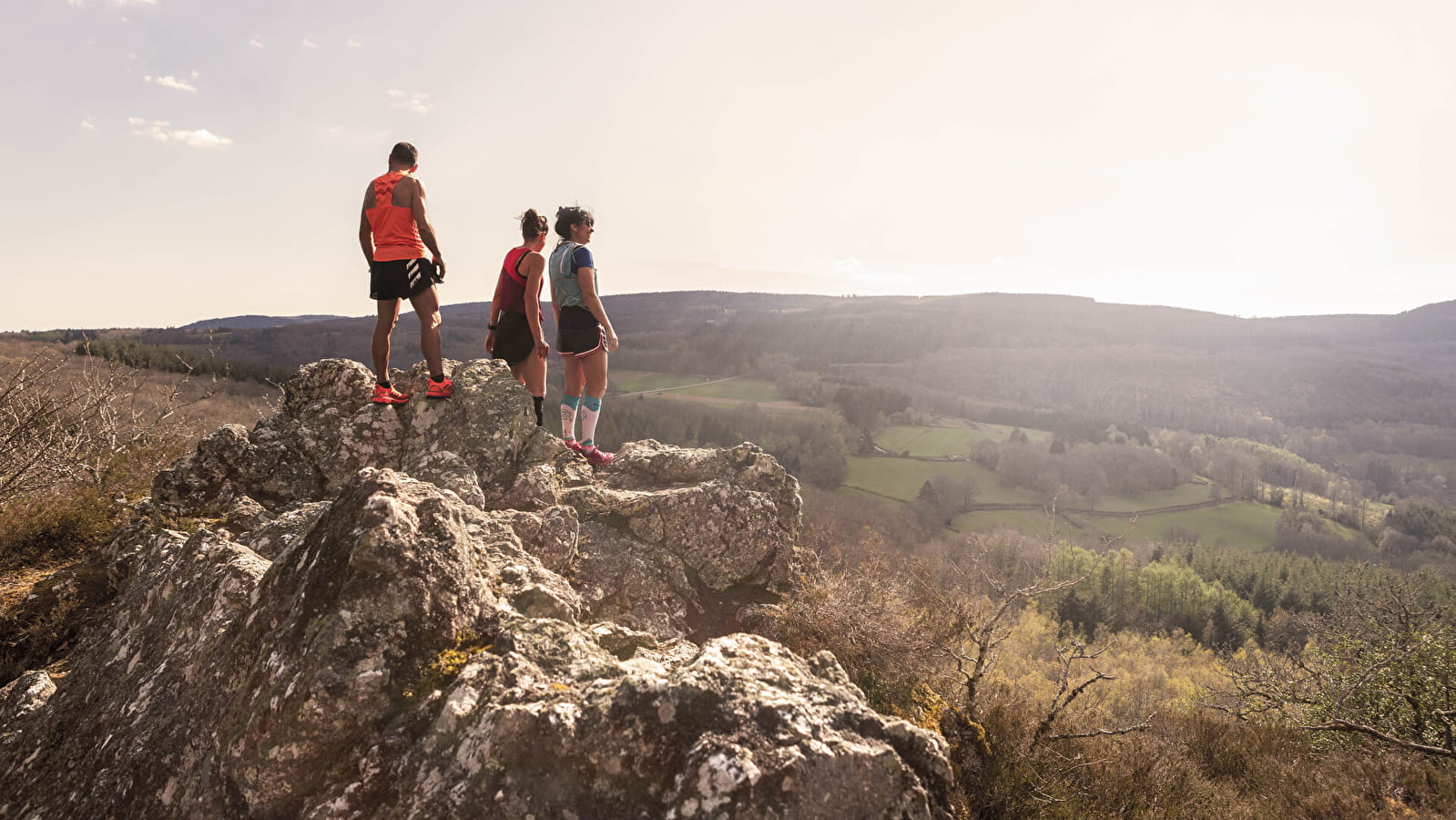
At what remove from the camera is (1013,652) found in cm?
5956

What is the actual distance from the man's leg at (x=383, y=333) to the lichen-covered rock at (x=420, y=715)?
4153mm

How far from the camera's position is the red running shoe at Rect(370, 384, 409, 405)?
8258mm

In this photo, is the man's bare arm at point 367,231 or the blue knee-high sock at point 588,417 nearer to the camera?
the man's bare arm at point 367,231

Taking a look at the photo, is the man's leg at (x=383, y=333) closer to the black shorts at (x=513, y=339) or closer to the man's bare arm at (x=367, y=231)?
the man's bare arm at (x=367, y=231)

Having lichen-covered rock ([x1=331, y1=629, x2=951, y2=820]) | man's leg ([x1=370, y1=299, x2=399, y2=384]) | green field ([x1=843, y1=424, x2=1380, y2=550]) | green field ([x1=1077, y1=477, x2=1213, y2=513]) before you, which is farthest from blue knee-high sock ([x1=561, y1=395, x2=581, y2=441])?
green field ([x1=1077, y1=477, x2=1213, y2=513])

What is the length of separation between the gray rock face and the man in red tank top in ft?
10.3

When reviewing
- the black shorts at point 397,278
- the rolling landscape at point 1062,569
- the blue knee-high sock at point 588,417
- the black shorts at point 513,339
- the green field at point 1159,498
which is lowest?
the green field at point 1159,498

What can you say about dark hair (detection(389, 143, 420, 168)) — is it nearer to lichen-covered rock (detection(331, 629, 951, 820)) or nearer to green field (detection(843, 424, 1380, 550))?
lichen-covered rock (detection(331, 629, 951, 820))

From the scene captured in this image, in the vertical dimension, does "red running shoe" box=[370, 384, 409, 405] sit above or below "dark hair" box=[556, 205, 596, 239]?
below

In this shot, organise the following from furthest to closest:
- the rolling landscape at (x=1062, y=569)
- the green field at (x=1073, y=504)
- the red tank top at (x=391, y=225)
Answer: the green field at (x=1073, y=504)
the red tank top at (x=391, y=225)
the rolling landscape at (x=1062, y=569)

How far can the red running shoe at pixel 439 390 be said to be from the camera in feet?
27.0

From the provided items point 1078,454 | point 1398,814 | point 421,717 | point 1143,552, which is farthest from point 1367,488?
point 421,717

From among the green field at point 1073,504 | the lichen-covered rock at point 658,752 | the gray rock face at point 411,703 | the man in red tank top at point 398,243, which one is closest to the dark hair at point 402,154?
the man in red tank top at point 398,243

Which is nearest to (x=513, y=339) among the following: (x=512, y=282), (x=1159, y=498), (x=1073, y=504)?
(x=512, y=282)
